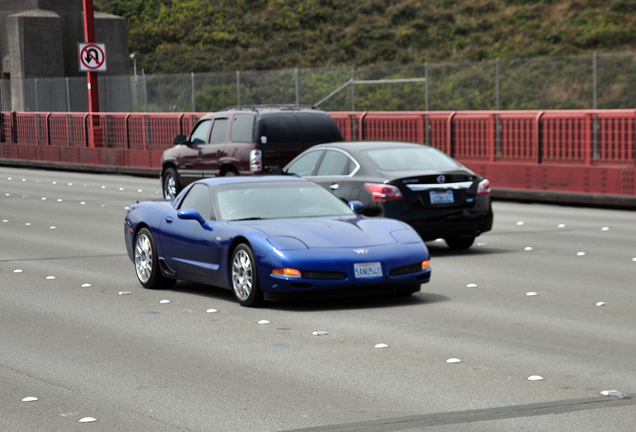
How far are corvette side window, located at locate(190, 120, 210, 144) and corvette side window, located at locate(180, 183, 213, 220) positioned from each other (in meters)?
10.2

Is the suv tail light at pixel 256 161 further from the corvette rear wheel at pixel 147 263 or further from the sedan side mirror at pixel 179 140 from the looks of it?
the corvette rear wheel at pixel 147 263

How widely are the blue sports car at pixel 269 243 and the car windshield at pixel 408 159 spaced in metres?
2.99

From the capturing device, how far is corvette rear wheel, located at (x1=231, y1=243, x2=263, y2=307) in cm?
974

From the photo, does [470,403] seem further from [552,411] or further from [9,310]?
[9,310]

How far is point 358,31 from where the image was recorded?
62.8m

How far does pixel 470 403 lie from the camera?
20.6ft

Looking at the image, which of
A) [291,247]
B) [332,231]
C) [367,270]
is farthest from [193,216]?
[367,270]

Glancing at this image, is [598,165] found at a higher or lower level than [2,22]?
lower

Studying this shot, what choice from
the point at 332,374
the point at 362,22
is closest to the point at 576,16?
the point at 362,22

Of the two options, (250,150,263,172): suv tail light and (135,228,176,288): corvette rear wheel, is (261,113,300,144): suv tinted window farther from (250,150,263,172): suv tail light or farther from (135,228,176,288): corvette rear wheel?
(135,228,176,288): corvette rear wheel

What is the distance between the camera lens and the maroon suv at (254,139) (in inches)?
794

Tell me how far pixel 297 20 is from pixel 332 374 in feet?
200

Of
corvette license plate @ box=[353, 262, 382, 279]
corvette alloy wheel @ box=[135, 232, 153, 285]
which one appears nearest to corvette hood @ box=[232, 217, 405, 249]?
corvette license plate @ box=[353, 262, 382, 279]

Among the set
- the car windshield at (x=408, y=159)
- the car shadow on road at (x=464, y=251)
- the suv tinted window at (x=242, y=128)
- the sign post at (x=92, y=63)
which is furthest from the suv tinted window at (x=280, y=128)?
the sign post at (x=92, y=63)
